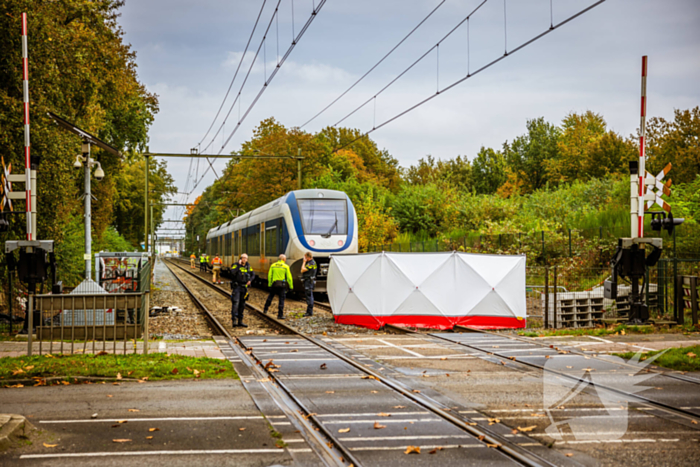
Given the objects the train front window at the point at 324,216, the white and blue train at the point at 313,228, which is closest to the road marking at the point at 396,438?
the white and blue train at the point at 313,228

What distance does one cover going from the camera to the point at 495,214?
39.0 metres

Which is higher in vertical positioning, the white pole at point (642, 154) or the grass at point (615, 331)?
the white pole at point (642, 154)

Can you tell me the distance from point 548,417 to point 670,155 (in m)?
32.6

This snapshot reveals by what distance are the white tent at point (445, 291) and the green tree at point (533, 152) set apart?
58085 mm

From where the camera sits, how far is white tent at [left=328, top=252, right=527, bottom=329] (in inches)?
628

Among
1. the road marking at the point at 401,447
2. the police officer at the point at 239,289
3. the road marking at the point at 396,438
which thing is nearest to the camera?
the road marking at the point at 401,447

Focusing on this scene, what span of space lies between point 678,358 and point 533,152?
67.3m

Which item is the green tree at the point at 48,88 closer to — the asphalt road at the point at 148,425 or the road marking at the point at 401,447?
the asphalt road at the point at 148,425

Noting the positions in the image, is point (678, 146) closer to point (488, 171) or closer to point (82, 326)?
point (82, 326)

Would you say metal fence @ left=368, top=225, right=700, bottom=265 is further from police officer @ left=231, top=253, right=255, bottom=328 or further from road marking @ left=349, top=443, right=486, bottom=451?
road marking @ left=349, top=443, right=486, bottom=451

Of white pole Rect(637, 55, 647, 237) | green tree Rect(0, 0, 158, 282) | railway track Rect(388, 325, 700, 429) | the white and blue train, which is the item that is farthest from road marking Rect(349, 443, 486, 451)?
the white and blue train

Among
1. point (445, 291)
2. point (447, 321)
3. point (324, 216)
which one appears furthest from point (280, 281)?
point (324, 216)

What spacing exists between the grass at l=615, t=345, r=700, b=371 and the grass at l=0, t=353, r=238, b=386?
244 inches

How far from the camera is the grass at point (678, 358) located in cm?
1005
